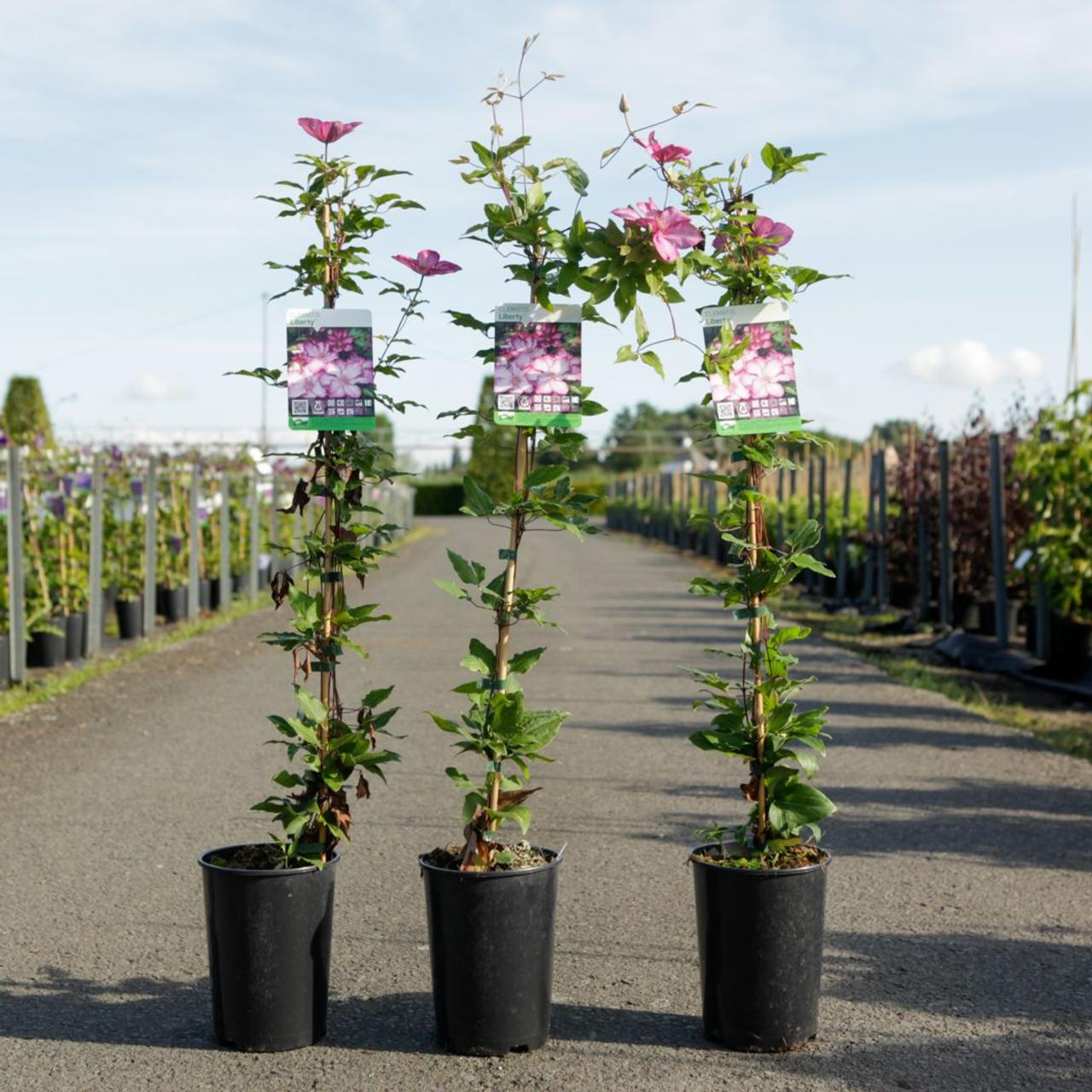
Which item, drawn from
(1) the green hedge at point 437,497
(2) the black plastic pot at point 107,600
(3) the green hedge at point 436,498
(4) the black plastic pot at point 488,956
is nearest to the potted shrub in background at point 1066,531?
(4) the black plastic pot at point 488,956

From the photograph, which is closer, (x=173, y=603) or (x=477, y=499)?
(x=477, y=499)

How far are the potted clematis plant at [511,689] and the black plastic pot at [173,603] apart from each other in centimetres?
1113

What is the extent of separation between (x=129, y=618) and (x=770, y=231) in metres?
10.0

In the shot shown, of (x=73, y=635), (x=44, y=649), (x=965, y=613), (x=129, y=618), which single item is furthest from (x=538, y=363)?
(x=965, y=613)

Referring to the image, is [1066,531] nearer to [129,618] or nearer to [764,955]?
[764,955]

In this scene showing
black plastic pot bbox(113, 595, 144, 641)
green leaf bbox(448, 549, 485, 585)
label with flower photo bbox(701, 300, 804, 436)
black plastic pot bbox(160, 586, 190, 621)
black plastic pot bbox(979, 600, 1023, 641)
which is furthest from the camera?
black plastic pot bbox(160, 586, 190, 621)

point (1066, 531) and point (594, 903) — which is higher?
point (1066, 531)

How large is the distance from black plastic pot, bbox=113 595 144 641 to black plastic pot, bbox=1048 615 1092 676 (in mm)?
7689

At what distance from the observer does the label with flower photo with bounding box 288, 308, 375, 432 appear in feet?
12.7

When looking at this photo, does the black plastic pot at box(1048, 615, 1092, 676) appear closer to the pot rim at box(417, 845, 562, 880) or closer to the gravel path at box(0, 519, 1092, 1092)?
the gravel path at box(0, 519, 1092, 1092)

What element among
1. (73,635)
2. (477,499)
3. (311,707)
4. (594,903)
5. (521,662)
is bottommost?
(594,903)

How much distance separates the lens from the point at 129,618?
12758 millimetres

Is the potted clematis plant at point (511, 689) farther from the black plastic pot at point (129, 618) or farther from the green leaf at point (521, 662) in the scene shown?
the black plastic pot at point (129, 618)

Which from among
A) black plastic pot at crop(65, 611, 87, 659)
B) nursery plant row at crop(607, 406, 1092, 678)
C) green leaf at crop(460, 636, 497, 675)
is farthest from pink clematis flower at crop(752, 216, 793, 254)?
black plastic pot at crop(65, 611, 87, 659)
